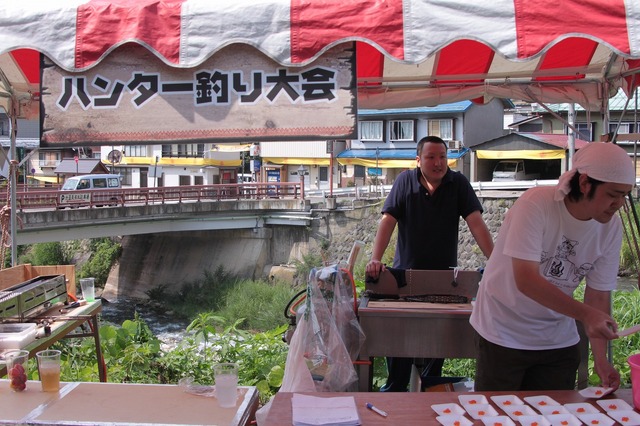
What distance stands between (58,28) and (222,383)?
1578 mm

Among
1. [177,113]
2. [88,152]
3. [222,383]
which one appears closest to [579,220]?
[222,383]

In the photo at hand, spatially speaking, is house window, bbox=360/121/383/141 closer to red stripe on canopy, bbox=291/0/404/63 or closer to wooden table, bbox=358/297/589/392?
wooden table, bbox=358/297/589/392

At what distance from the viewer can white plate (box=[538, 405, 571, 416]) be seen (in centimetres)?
196

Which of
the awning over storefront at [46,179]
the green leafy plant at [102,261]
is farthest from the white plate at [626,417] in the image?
the awning over storefront at [46,179]

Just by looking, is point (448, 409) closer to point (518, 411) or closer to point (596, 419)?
point (518, 411)

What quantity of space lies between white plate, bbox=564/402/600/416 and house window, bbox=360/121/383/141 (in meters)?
31.7

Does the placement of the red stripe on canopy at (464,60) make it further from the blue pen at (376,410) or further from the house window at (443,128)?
the house window at (443,128)

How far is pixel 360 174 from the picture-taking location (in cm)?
3459

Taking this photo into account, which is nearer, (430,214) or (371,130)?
(430,214)

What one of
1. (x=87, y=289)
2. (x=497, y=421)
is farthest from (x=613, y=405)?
(x=87, y=289)

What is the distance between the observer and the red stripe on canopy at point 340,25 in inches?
90.0

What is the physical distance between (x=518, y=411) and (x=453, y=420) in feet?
0.81

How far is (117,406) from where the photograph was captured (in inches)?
82.4

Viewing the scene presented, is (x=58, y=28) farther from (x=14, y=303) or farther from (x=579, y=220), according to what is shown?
(x=579, y=220)
